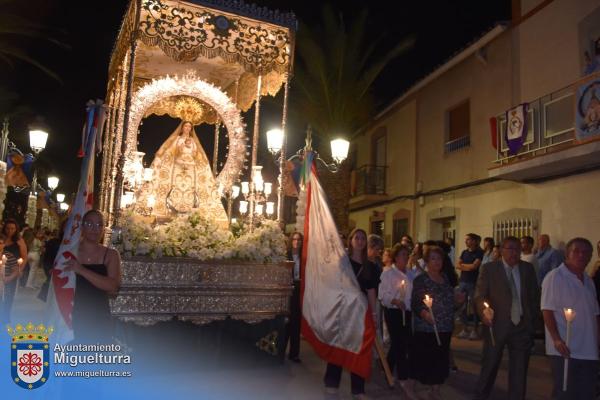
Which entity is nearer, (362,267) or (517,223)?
(362,267)

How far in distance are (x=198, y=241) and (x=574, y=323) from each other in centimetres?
463

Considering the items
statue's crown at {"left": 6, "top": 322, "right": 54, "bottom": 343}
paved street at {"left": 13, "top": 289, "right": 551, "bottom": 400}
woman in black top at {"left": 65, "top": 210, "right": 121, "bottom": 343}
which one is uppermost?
woman in black top at {"left": 65, "top": 210, "right": 121, "bottom": 343}

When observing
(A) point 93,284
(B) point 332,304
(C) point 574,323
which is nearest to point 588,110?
(C) point 574,323

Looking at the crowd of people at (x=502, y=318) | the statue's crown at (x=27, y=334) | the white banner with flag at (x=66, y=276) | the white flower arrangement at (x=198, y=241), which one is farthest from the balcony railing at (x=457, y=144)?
the statue's crown at (x=27, y=334)

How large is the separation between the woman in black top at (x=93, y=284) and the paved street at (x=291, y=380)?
6.13 ft

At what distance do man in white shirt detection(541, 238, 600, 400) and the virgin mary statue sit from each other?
6269 millimetres

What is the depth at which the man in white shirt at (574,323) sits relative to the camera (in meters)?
4.76

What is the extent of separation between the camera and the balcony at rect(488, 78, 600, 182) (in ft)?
36.2

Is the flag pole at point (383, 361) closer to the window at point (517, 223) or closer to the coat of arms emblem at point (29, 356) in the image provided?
the coat of arms emblem at point (29, 356)

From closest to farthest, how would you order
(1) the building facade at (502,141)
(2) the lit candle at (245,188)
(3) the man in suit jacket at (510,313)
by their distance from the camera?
(3) the man in suit jacket at (510,313) → (2) the lit candle at (245,188) → (1) the building facade at (502,141)

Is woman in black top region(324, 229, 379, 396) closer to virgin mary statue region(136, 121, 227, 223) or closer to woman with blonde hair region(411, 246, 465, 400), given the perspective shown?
woman with blonde hair region(411, 246, 465, 400)

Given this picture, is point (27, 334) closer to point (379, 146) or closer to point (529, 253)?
point (529, 253)

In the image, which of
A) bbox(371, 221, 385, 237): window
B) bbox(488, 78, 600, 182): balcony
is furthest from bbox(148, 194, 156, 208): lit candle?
bbox(371, 221, 385, 237): window

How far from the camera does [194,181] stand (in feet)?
33.2
